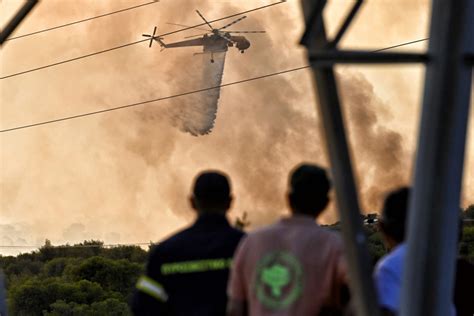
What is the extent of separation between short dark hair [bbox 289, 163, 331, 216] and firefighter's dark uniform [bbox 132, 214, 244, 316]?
555mm

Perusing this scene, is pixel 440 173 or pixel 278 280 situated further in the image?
pixel 440 173

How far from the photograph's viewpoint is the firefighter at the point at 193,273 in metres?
6.62

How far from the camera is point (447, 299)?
256 inches

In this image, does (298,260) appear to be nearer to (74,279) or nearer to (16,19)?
(16,19)

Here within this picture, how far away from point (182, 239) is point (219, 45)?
89.5 m

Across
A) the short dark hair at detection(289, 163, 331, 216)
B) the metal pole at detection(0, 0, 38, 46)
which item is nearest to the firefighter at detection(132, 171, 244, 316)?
the short dark hair at detection(289, 163, 331, 216)

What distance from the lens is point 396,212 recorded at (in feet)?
22.2

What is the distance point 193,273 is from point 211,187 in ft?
1.29

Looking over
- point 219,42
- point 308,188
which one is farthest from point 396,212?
point 219,42

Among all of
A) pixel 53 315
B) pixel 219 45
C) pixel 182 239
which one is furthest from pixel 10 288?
pixel 182 239

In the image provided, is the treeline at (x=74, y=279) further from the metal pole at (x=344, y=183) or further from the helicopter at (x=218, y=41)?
the metal pole at (x=344, y=183)

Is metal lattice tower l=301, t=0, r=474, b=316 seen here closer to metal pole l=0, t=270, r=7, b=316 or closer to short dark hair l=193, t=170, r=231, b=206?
short dark hair l=193, t=170, r=231, b=206

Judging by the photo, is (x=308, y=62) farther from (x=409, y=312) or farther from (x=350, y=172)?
(x=409, y=312)

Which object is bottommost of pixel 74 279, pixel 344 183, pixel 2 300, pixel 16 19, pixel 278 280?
pixel 278 280
